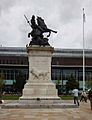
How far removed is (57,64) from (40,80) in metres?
94.1

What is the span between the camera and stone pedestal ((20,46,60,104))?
32844 mm

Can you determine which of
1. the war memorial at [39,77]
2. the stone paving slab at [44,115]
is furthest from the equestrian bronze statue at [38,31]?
the stone paving slab at [44,115]

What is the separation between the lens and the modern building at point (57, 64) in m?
122

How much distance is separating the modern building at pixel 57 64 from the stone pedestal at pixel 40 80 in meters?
83.3

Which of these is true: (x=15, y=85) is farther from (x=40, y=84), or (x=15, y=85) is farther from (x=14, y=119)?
(x=14, y=119)

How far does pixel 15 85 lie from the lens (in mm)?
103688

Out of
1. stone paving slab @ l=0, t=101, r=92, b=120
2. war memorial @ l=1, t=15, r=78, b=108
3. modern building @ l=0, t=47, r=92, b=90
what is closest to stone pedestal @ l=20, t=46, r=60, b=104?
war memorial @ l=1, t=15, r=78, b=108

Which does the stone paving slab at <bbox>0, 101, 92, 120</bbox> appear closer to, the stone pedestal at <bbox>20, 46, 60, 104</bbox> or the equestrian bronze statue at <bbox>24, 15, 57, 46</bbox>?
the stone pedestal at <bbox>20, 46, 60, 104</bbox>

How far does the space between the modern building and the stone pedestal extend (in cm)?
8326

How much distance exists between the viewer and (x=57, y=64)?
418 feet

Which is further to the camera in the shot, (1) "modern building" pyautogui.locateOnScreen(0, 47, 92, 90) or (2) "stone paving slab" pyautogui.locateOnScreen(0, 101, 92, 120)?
A: (1) "modern building" pyautogui.locateOnScreen(0, 47, 92, 90)

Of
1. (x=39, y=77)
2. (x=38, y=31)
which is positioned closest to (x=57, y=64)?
(x=38, y=31)

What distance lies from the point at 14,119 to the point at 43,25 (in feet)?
59.2

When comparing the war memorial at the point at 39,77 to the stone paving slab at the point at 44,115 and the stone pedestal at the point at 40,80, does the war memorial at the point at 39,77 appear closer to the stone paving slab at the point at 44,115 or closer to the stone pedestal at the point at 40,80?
the stone pedestal at the point at 40,80
